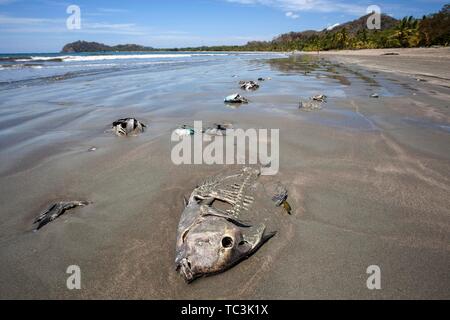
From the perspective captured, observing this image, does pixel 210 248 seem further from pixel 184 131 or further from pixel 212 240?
pixel 184 131

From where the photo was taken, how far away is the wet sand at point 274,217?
2.61 meters

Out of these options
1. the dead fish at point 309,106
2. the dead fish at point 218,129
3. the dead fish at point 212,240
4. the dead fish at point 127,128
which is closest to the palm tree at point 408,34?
the dead fish at point 309,106

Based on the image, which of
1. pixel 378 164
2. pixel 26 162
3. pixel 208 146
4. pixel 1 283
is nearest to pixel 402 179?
pixel 378 164

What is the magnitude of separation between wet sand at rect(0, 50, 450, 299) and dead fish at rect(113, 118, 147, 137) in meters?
0.23

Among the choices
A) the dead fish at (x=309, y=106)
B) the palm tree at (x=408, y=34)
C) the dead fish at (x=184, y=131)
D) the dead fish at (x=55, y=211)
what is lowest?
the dead fish at (x=55, y=211)

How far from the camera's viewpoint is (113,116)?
8523mm

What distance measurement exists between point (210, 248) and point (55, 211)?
236cm

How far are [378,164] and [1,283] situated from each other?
5.53 m

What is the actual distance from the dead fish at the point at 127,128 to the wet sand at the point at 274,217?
226mm

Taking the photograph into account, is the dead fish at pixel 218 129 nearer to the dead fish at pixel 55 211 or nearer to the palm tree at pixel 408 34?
the dead fish at pixel 55 211

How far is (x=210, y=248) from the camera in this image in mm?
2602

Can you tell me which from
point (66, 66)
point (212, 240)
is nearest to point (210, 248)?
point (212, 240)

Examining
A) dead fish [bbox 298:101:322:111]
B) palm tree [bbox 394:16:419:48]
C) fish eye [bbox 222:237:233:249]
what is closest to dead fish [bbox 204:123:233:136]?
dead fish [bbox 298:101:322:111]

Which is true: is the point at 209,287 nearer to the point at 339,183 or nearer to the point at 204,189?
the point at 204,189
